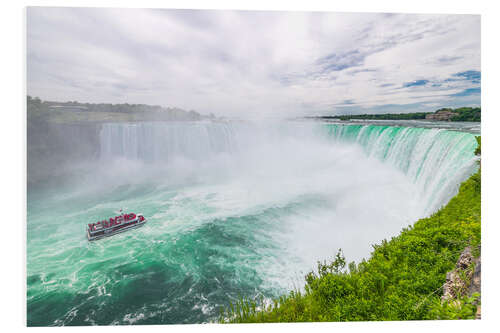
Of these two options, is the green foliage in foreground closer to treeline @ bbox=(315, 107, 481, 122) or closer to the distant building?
treeline @ bbox=(315, 107, 481, 122)

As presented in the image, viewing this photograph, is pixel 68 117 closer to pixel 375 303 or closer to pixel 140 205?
pixel 140 205

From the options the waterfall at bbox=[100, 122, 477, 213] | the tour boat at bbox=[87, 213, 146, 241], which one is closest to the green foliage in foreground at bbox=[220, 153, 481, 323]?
the waterfall at bbox=[100, 122, 477, 213]

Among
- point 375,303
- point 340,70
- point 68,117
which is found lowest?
point 375,303

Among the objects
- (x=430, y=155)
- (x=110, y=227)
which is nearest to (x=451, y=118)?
(x=430, y=155)

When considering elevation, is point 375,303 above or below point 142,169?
below

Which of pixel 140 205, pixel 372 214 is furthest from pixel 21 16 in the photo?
pixel 372 214

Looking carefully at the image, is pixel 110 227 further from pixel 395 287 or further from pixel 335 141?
pixel 335 141
